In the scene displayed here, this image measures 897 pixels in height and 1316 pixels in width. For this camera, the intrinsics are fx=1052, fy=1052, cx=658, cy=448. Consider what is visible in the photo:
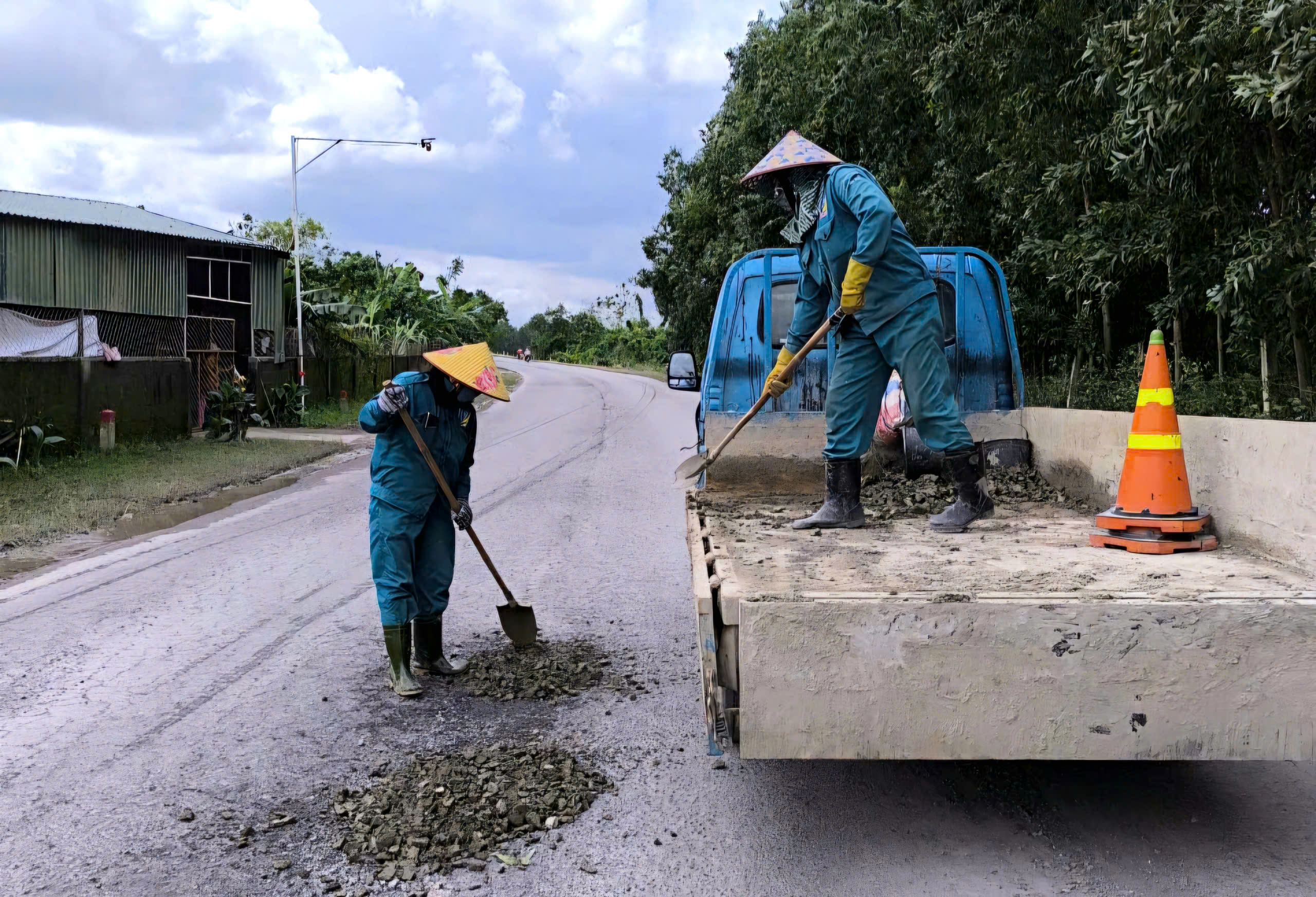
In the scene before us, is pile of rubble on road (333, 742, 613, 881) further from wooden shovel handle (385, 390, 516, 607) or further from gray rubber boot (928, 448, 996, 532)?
gray rubber boot (928, 448, 996, 532)

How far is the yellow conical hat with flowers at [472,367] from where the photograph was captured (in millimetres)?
4586

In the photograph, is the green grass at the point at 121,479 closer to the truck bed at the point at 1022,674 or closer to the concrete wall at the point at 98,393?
the concrete wall at the point at 98,393

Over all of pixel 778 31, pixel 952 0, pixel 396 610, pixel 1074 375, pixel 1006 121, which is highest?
pixel 778 31

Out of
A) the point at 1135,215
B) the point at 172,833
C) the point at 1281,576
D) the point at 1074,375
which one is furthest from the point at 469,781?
the point at 1074,375

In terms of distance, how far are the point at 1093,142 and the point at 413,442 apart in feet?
28.7

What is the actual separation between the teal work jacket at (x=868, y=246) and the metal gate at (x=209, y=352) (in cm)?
1793

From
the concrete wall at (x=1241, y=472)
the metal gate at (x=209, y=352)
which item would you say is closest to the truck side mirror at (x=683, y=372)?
the concrete wall at (x=1241, y=472)

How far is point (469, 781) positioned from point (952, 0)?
11.7 meters

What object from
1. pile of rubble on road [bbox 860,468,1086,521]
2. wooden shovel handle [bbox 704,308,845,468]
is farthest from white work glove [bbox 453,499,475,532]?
pile of rubble on road [bbox 860,468,1086,521]

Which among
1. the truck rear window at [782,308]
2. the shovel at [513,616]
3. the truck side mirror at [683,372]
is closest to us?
the shovel at [513,616]

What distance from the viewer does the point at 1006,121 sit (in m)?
12.9

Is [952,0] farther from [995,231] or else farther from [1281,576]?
[1281,576]

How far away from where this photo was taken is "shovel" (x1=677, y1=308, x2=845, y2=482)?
452 centimetres

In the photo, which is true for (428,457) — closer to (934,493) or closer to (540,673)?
(540,673)
